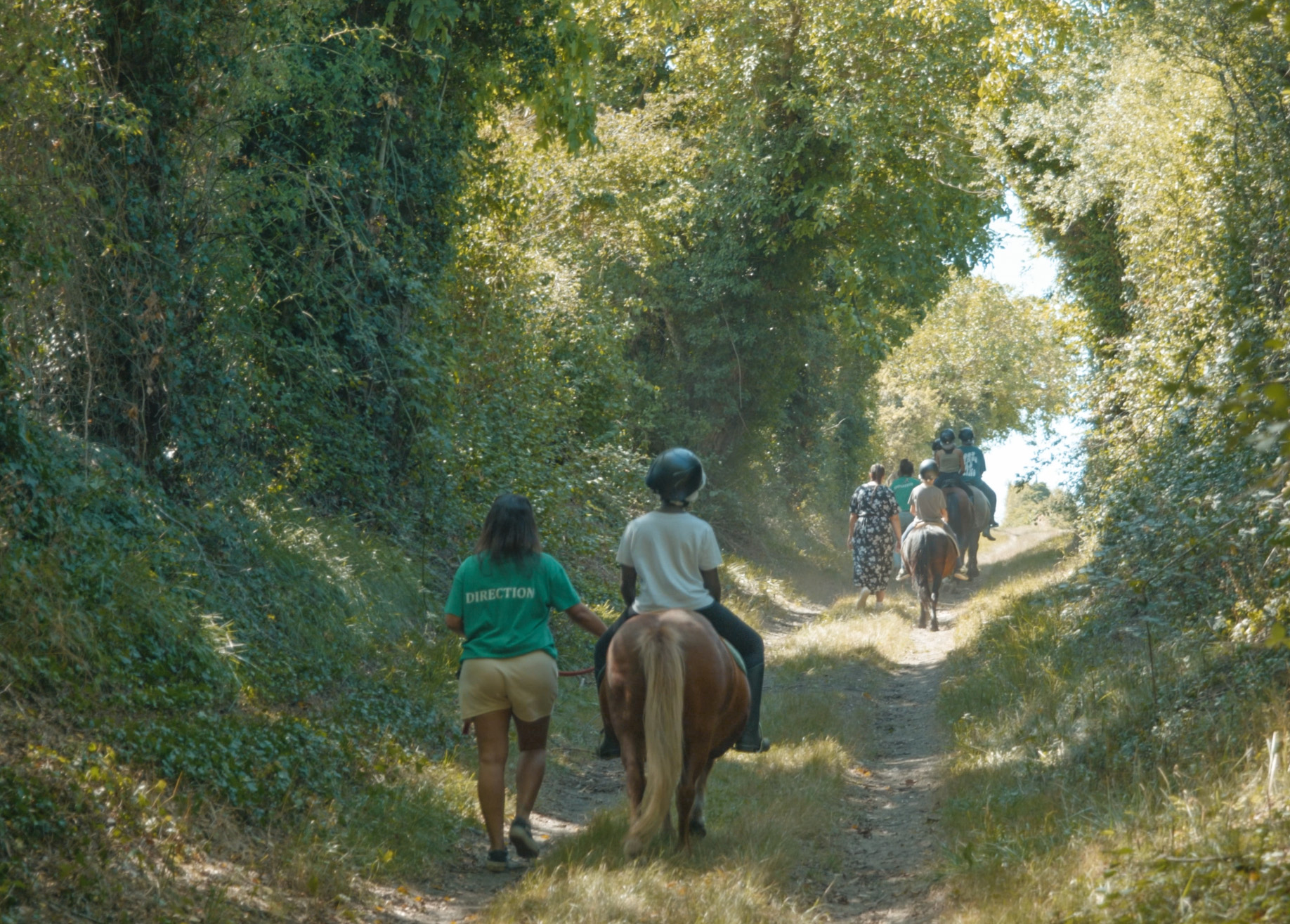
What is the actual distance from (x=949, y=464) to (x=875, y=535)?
142 inches

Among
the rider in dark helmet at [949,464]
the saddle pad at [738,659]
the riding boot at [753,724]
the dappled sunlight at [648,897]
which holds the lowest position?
the dappled sunlight at [648,897]

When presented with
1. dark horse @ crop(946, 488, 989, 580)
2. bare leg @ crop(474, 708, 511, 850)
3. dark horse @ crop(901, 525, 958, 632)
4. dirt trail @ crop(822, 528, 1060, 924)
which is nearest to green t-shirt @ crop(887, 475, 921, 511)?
dark horse @ crop(946, 488, 989, 580)

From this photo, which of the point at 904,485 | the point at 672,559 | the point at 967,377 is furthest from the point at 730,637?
the point at 967,377

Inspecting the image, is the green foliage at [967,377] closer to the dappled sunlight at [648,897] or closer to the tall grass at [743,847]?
the tall grass at [743,847]

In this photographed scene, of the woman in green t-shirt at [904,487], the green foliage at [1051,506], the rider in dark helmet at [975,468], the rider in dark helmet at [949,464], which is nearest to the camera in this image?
the green foliage at [1051,506]

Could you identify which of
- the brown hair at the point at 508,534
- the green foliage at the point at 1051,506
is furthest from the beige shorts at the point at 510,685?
the green foliage at the point at 1051,506

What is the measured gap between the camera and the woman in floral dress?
1845 centimetres

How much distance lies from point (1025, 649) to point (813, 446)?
19369mm

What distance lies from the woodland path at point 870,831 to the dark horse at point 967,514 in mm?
8201

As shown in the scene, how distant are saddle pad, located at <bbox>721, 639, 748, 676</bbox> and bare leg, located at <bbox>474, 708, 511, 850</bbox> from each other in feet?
4.29

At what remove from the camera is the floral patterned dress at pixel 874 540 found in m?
18.5

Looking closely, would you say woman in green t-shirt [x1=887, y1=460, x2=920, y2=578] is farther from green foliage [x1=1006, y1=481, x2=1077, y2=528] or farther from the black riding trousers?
the black riding trousers

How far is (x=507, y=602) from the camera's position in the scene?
6.75 metres

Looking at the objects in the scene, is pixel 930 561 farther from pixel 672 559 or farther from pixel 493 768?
pixel 493 768
